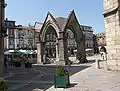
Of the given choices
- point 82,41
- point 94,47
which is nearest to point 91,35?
point 94,47

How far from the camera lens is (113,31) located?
1531cm

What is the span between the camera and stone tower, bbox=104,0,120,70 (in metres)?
14.9

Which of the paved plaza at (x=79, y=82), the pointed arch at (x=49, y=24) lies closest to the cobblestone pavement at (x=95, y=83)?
the paved plaza at (x=79, y=82)

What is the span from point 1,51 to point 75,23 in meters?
17.1

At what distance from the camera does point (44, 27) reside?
32.4 metres

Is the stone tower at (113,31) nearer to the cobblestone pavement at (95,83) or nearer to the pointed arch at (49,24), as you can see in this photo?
the cobblestone pavement at (95,83)

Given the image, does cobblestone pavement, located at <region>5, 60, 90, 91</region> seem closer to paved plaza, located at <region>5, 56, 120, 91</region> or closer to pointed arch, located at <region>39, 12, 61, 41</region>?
paved plaza, located at <region>5, 56, 120, 91</region>

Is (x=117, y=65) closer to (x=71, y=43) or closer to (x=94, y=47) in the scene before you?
(x=71, y=43)

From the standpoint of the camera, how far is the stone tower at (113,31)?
14.9 m

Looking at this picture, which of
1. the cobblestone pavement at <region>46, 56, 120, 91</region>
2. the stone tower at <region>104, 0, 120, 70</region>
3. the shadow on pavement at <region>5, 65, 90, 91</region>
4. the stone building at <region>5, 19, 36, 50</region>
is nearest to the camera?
the cobblestone pavement at <region>46, 56, 120, 91</region>


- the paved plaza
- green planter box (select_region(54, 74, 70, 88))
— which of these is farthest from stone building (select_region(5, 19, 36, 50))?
green planter box (select_region(54, 74, 70, 88))

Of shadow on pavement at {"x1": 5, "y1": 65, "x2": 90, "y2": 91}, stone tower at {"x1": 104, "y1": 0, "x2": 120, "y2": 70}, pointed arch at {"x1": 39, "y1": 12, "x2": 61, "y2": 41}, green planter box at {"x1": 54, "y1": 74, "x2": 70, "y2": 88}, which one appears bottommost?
shadow on pavement at {"x1": 5, "y1": 65, "x2": 90, "y2": 91}

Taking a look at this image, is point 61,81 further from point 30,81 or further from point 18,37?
point 18,37

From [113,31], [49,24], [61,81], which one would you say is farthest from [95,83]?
[49,24]
